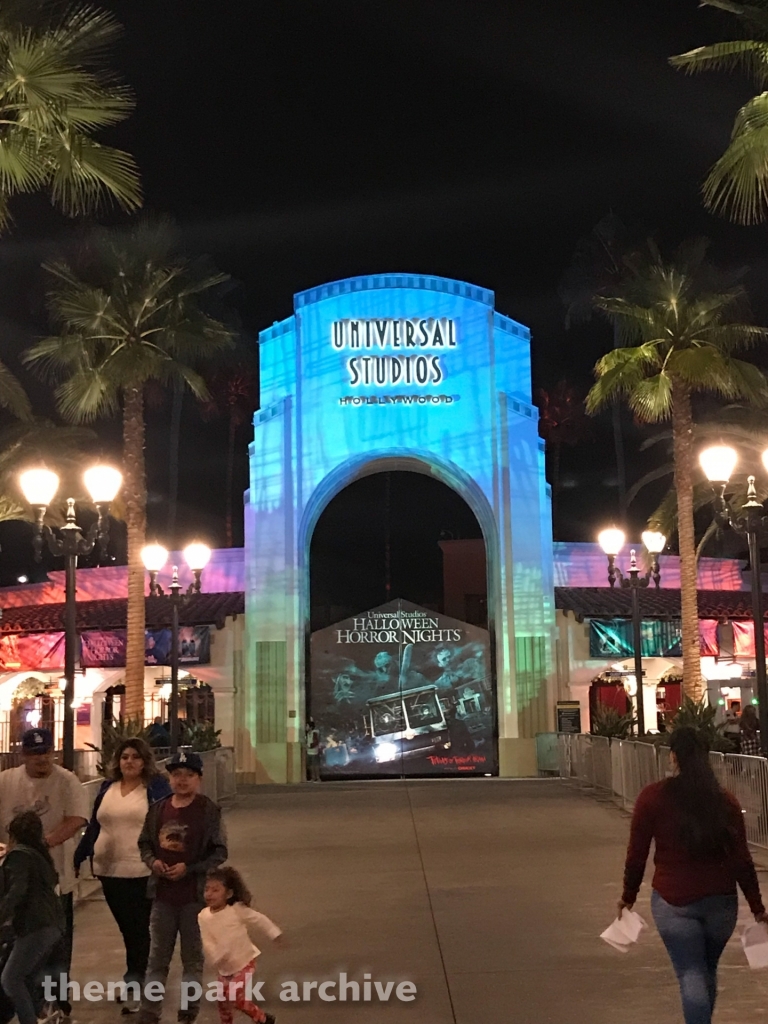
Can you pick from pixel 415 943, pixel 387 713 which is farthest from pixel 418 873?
pixel 387 713

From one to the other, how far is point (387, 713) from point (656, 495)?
29.9 metres

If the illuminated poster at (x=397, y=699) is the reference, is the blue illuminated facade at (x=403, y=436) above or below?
above

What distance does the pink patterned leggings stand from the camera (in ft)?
21.8

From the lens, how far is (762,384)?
82.3 feet

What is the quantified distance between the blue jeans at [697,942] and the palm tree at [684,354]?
785 inches

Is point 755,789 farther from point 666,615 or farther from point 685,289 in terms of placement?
point 666,615

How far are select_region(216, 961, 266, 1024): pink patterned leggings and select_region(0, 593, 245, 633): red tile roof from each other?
1024 inches

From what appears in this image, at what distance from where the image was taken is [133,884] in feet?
24.6

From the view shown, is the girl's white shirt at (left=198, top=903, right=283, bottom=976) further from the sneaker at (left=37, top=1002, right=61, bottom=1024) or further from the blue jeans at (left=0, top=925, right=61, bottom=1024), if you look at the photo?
the sneaker at (left=37, top=1002, right=61, bottom=1024)

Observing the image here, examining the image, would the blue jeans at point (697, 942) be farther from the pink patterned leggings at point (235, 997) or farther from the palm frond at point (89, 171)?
the palm frond at point (89, 171)

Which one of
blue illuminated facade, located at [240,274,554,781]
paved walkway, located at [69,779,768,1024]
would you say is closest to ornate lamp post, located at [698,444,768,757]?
paved walkway, located at [69,779,768,1024]

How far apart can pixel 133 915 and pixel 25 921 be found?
140 centimetres

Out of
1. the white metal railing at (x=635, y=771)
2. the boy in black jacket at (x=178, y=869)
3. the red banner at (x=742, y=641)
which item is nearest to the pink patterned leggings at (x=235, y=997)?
the boy in black jacket at (x=178, y=869)

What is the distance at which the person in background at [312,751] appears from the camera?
32.3 m
